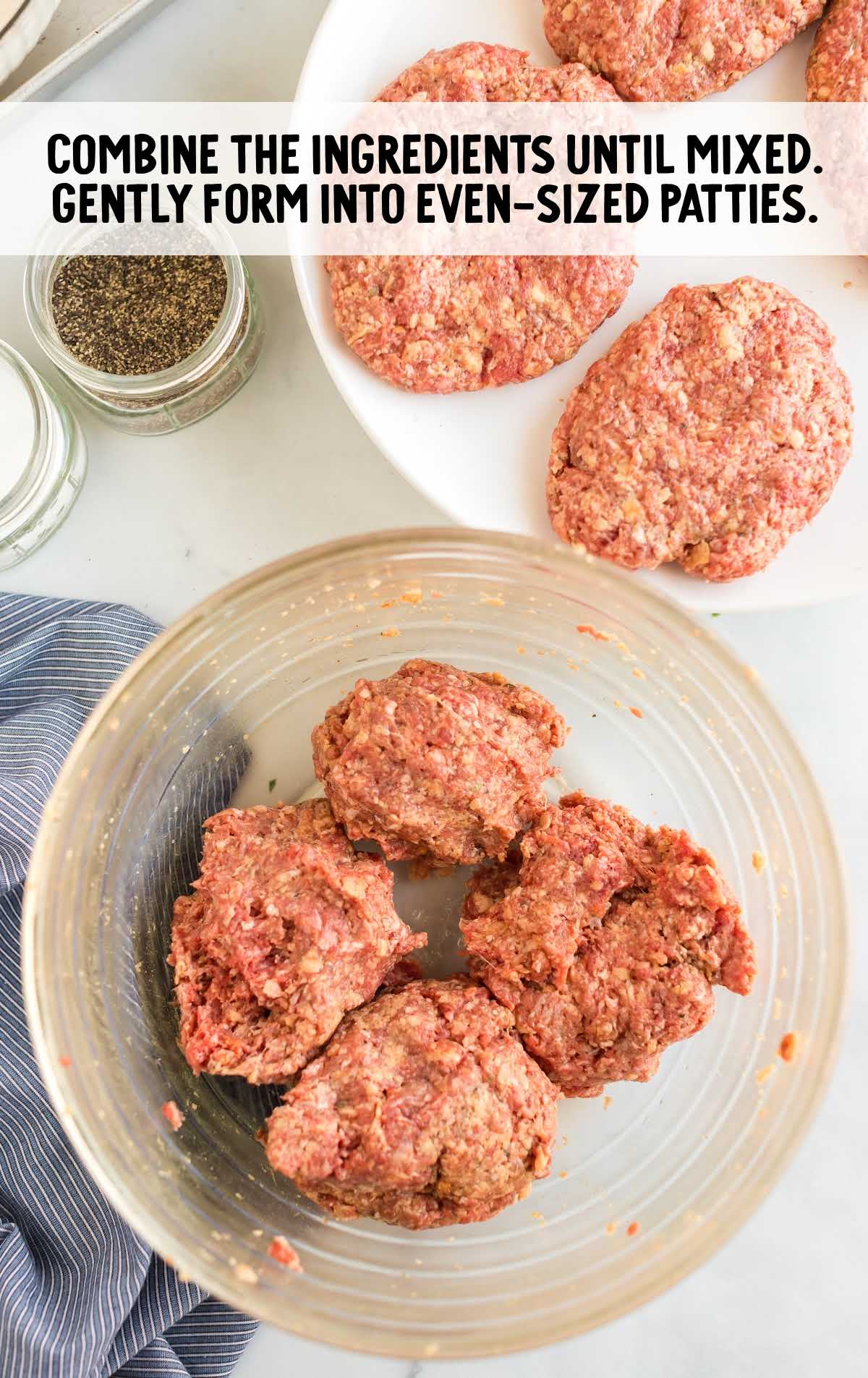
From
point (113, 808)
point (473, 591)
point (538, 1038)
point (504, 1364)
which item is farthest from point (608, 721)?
point (504, 1364)

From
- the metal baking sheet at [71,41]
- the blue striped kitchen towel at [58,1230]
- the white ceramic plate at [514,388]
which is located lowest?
the blue striped kitchen towel at [58,1230]

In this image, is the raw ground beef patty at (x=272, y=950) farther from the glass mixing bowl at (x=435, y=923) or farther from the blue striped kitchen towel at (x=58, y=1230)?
the blue striped kitchen towel at (x=58, y=1230)

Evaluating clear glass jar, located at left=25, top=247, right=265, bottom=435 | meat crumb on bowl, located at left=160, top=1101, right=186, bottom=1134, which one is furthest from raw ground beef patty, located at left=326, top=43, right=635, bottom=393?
meat crumb on bowl, located at left=160, top=1101, right=186, bottom=1134

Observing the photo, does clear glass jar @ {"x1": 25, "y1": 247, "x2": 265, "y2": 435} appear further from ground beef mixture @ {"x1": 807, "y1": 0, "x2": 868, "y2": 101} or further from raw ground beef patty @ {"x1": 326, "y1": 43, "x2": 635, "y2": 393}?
ground beef mixture @ {"x1": 807, "y1": 0, "x2": 868, "y2": 101}

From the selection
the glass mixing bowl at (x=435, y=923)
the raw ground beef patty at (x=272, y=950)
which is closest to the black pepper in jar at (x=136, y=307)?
the glass mixing bowl at (x=435, y=923)

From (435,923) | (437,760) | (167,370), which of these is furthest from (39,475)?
(435,923)

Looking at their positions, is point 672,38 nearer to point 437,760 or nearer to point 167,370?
point 167,370
